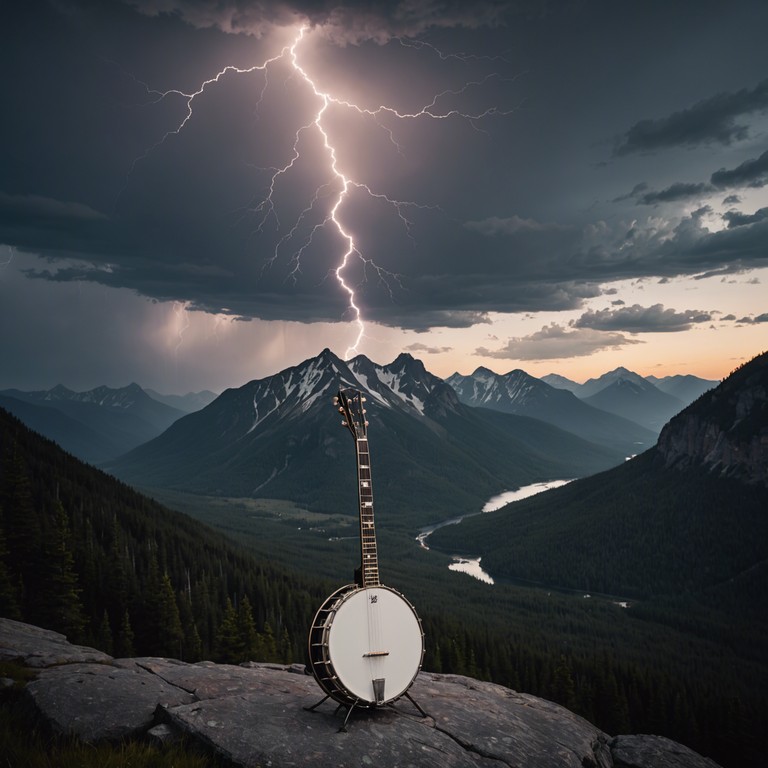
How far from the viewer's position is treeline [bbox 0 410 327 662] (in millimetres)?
53125

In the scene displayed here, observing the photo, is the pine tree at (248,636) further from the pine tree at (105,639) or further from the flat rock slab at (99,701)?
the flat rock slab at (99,701)

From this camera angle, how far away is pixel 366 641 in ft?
51.5

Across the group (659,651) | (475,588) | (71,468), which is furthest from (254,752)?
(475,588)

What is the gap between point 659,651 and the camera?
414ft

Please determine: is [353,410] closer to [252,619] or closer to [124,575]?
[252,619]

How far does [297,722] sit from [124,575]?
2495 inches

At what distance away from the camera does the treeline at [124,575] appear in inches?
2092

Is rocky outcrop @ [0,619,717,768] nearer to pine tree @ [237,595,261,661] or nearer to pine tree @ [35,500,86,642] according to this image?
pine tree @ [35,500,86,642]

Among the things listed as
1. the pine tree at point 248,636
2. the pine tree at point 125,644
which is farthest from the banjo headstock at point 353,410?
the pine tree at point 125,644

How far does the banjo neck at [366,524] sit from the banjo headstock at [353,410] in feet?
1.44

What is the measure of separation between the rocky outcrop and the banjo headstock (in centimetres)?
807

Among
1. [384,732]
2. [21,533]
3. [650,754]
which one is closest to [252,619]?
[21,533]

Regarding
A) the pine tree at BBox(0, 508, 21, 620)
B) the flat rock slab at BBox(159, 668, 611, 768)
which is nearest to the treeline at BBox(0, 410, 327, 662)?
the pine tree at BBox(0, 508, 21, 620)

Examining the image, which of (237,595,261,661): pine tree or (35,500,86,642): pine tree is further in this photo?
(237,595,261,661): pine tree
